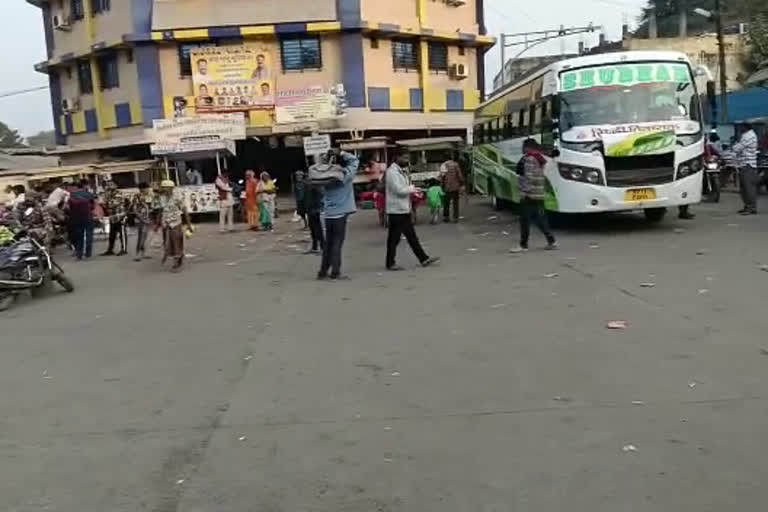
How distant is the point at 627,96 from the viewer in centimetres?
1411

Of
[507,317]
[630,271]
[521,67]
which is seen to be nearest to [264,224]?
[630,271]

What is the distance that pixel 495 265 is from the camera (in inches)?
449

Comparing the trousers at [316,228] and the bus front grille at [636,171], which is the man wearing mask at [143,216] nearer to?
the trousers at [316,228]

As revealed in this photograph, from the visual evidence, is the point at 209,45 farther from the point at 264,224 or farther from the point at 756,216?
the point at 756,216

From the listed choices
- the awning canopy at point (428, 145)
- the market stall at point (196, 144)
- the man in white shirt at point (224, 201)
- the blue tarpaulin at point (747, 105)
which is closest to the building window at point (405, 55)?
the awning canopy at point (428, 145)

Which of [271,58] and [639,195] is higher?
[271,58]

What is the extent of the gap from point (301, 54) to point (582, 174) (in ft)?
57.4

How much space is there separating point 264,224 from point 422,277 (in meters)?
11.5

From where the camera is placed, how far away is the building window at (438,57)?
31.7 metres

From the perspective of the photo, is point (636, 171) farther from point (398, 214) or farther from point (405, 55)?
point (405, 55)

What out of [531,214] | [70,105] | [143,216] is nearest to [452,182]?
[531,214]

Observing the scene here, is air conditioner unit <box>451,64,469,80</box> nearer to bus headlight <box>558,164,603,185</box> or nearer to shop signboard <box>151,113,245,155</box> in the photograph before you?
shop signboard <box>151,113,245,155</box>

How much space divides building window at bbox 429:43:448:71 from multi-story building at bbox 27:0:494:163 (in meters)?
0.04

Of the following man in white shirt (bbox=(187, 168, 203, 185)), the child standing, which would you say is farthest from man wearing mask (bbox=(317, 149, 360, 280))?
man in white shirt (bbox=(187, 168, 203, 185))
